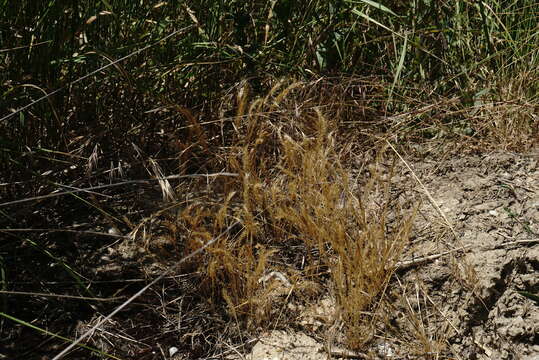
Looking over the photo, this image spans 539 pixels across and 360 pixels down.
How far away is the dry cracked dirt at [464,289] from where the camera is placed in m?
1.72

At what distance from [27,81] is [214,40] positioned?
582 millimetres

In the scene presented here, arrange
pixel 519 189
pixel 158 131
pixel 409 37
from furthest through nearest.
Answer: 1. pixel 409 37
2. pixel 158 131
3. pixel 519 189

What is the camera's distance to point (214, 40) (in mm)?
2189

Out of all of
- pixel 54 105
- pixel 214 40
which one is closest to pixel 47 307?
pixel 54 105

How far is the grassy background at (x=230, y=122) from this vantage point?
1.82 m

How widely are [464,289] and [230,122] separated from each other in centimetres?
89

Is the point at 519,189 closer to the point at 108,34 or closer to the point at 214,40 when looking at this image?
the point at 214,40

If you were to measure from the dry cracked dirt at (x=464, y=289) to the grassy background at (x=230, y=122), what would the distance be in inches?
3.0

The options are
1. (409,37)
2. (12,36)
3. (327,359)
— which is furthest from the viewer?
(409,37)

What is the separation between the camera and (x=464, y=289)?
5.81 feet

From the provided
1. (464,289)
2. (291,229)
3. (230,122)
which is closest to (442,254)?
(464,289)

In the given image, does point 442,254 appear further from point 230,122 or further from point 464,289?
point 230,122

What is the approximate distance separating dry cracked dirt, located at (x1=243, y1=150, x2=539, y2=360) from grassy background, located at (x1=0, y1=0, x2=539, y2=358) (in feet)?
0.25

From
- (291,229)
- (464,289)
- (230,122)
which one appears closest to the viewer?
(464,289)
